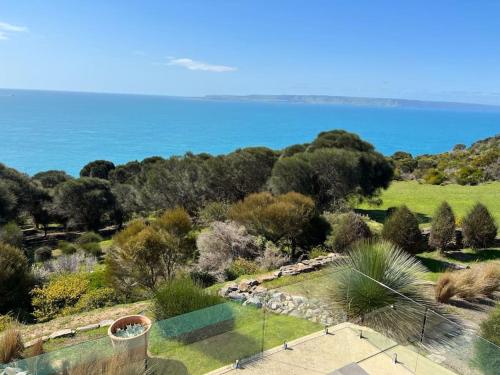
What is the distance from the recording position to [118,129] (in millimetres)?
109438

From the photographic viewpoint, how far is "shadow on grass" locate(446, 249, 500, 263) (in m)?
11.0

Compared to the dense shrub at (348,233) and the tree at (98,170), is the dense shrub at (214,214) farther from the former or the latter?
the tree at (98,170)

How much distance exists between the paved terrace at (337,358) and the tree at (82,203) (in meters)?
23.6

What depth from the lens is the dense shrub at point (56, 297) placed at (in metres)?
8.71

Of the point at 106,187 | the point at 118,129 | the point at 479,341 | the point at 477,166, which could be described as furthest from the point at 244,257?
the point at 118,129

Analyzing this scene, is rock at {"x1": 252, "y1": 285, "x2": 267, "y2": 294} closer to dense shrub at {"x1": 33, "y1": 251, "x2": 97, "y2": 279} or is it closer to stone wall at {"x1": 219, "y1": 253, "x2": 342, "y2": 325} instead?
stone wall at {"x1": 219, "y1": 253, "x2": 342, "y2": 325}

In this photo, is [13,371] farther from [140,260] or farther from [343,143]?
[343,143]

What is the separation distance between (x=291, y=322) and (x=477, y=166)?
32140mm

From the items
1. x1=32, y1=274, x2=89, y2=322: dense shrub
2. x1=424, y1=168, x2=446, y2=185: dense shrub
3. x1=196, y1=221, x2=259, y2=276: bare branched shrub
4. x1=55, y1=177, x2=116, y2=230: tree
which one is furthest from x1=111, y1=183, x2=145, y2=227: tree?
x1=424, y1=168, x2=446, y2=185: dense shrub

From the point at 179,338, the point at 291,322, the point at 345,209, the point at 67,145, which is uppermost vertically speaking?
the point at 179,338

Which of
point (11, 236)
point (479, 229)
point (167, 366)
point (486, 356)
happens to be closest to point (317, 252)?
point (479, 229)

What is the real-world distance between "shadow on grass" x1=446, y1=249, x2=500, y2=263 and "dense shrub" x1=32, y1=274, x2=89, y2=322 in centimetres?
1067

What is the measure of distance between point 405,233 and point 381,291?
5062 millimetres

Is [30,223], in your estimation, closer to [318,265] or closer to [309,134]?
[318,265]
